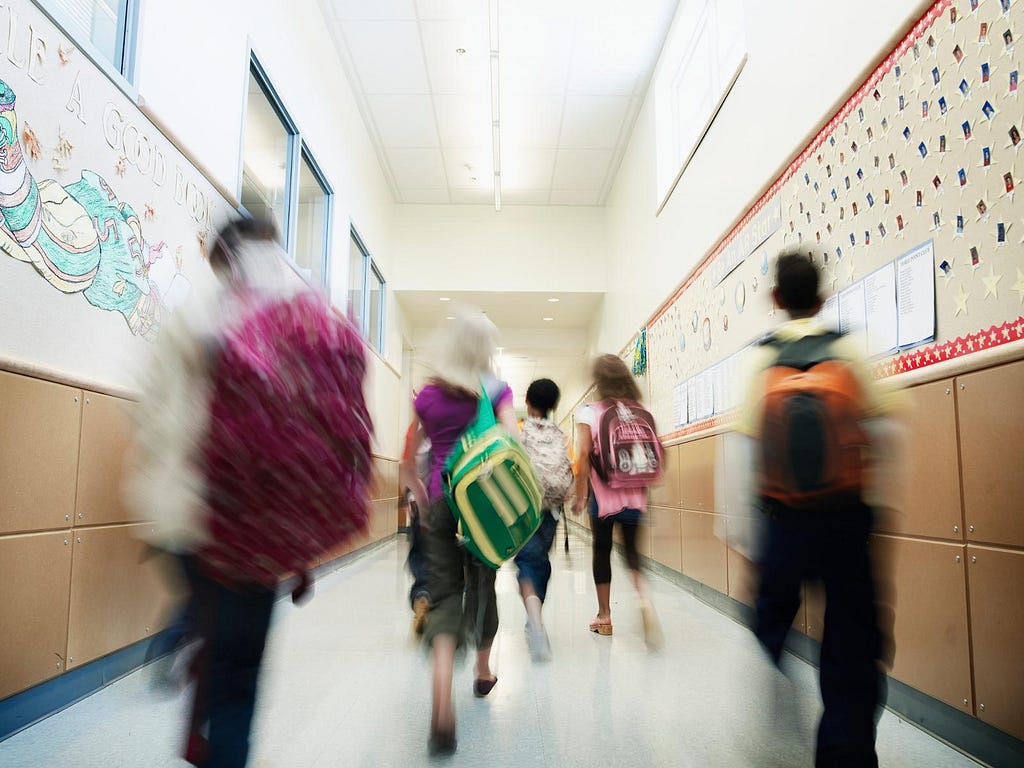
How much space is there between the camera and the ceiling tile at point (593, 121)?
698 centimetres

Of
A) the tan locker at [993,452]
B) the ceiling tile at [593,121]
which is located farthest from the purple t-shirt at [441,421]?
the ceiling tile at [593,121]

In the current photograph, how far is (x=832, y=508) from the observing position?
1.39m

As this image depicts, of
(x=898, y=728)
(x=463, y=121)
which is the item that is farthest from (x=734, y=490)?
(x=463, y=121)

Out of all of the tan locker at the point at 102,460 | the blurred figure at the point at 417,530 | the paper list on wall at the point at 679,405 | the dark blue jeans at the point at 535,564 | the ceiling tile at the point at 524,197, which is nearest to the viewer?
the blurred figure at the point at 417,530

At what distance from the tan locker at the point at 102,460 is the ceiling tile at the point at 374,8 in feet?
14.4

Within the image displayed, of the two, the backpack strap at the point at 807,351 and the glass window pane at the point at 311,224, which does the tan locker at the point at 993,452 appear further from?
the glass window pane at the point at 311,224

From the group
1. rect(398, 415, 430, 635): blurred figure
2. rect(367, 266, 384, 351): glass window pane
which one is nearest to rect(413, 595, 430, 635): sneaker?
rect(398, 415, 430, 635): blurred figure

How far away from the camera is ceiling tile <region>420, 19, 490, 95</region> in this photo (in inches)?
228

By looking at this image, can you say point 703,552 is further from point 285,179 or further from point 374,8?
point 374,8

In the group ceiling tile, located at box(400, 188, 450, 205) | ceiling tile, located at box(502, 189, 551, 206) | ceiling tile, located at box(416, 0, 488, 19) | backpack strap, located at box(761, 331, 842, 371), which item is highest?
ceiling tile, located at box(416, 0, 488, 19)

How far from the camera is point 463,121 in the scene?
7.29 metres

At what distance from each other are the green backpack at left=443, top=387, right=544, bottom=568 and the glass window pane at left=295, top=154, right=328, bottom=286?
378 cm

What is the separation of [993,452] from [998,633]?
1.49 feet

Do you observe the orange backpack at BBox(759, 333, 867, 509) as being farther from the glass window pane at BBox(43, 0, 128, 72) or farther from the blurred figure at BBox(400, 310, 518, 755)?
the glass window pane at BBox(43, 0, 128, 72)
